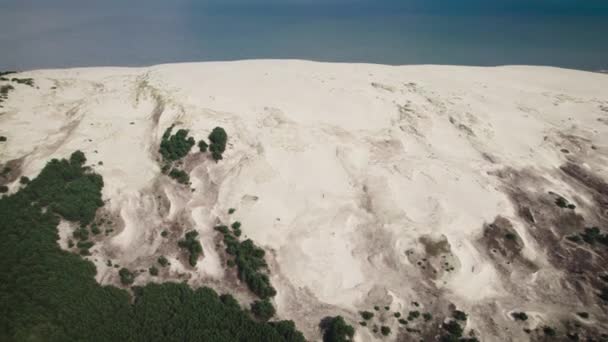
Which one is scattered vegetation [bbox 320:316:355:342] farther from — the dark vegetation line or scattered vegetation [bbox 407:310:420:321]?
the dark vegetation line

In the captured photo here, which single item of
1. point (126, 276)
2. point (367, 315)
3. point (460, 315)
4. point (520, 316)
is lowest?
point (367, 315)

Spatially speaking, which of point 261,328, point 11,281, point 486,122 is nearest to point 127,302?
point 11,281

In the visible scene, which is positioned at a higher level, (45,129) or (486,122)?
Result: (486,122)

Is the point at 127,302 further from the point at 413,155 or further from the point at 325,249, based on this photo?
the point at 413,155

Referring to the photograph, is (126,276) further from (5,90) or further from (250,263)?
(5,90)

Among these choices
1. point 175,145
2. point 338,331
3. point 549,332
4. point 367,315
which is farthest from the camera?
point 175,145

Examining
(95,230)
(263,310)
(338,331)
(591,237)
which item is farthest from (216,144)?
(591,237)
